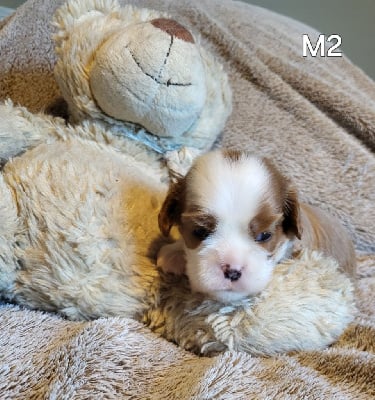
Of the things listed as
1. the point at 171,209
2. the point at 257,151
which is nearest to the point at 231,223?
the point at 171,209

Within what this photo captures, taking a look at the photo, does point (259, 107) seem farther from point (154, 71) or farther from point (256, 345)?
point (256, 345)

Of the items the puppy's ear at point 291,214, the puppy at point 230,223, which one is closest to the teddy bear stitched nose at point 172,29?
the puppy at point 230,223

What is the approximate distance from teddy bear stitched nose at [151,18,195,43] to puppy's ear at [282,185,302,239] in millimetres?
416

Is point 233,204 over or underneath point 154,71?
underneath

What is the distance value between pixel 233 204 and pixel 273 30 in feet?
3.43

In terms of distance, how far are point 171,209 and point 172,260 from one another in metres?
0.10

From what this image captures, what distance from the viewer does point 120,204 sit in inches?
45.7

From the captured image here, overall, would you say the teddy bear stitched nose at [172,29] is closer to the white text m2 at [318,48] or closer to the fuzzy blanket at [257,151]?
the fuzzy blanket at [257,151]

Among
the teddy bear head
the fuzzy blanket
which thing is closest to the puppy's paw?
the fuzzy blanket

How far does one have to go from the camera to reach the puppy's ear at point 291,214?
3.56 ft

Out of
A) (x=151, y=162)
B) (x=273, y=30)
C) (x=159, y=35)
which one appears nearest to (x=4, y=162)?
(x=151, y=162)

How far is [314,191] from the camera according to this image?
1.55m

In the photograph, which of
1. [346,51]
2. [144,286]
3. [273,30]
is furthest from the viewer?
[346,51]

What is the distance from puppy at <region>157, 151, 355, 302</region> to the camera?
0.97 meters
